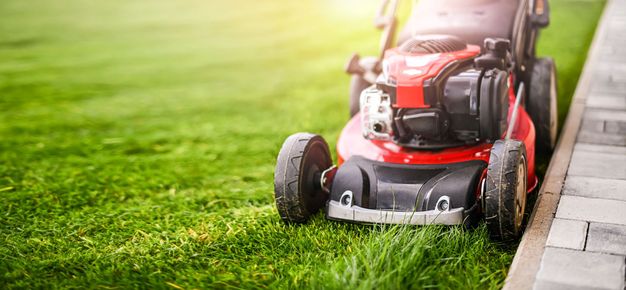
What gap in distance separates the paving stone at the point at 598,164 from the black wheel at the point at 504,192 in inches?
35.5

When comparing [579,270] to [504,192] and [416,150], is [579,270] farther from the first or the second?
[416,150]

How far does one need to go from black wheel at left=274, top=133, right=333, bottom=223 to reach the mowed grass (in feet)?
0.34

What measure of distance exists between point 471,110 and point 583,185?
79 cm

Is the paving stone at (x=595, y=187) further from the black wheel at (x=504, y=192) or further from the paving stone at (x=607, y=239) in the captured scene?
the black wheel at (x=504, y=192)

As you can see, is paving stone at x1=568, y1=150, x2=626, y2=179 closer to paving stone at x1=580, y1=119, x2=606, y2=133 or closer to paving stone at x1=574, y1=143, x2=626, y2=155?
paving stone at x1=574, y1=143, x2=626, y2=155

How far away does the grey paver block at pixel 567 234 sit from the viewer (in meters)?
2.92

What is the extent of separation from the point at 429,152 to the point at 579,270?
3.54 ft

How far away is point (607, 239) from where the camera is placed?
116 inches

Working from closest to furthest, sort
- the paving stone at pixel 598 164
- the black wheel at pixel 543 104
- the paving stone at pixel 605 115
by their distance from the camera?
the paving stone at pixel 598 164
the black wheel at pixel 543 104
the paving stone at pixel 605 115

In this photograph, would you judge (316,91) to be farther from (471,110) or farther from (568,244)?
(568,244)

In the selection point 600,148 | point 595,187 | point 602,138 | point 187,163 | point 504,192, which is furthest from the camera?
point 187,163

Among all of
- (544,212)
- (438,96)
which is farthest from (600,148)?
(438,96)

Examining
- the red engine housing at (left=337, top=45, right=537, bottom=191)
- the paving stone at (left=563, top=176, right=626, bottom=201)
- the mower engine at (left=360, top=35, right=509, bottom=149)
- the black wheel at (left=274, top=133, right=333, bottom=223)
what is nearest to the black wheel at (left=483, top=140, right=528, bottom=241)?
the mower engine at (left=360, top=35, right=509, bottom=149)

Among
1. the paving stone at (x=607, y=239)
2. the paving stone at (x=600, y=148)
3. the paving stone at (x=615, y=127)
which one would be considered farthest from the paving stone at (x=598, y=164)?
the paving stone at (x=607, y=239)
